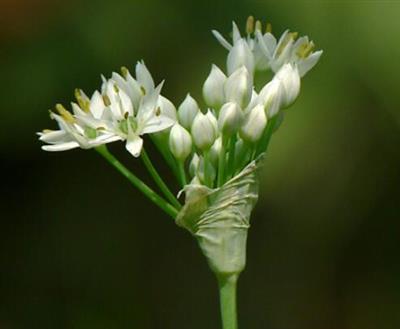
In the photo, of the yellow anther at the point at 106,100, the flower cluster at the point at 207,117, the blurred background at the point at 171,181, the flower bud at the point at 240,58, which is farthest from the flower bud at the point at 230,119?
the blurred background at the point at 171,181

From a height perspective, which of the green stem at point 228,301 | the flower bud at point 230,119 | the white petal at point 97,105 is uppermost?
the white petal at point 97,105

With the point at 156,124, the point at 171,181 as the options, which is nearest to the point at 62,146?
the point at 156,124

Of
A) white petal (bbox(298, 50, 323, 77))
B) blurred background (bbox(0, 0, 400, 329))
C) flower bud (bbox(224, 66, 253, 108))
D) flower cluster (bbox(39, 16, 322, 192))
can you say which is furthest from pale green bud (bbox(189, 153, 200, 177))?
blurred background (bbox(0, 0, 400, 329))

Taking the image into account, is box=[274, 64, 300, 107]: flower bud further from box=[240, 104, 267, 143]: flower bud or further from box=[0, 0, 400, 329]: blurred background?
Answer: box=[0, 0, 400, 329]: blurred background

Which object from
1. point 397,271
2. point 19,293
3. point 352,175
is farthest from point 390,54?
point 19,293

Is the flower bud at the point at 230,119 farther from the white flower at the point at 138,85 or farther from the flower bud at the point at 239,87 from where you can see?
the white flower at the point at 138,85

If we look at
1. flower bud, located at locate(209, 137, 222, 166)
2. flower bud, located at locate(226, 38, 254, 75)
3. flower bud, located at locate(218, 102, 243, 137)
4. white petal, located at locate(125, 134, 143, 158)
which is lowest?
flower bud, located at locate(209, 137, 222, 166)

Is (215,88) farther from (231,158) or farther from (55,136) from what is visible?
(55,136)
